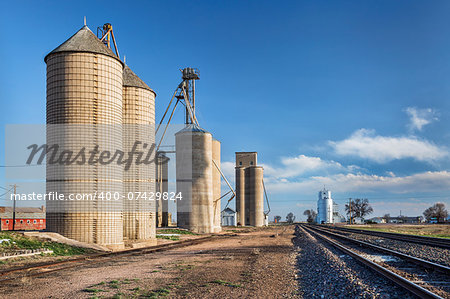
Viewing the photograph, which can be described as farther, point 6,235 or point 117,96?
point 117,96

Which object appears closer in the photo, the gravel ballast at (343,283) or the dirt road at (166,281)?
the gravel ballast at (343,283)

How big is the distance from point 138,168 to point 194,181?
1865 centimetres

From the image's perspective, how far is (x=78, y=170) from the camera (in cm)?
2317

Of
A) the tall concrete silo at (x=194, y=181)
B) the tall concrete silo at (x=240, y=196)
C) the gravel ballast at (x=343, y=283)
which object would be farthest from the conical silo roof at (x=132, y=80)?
the tall concrete silo at (x=240, y=196)

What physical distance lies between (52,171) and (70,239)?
444 cm

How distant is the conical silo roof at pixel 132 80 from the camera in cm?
3030

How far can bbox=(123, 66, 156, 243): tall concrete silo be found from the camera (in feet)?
96.1

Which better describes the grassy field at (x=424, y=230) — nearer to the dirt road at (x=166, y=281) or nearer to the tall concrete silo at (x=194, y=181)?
the tall concrete silo at (x=194, y=181)

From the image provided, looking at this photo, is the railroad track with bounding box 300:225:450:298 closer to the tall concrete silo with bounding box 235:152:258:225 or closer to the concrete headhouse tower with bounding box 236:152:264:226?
the concrete headhouse tower with bounding box 236:152:264:226

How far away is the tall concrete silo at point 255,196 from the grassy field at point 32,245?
68760mm

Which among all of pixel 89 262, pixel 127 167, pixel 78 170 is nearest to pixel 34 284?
pixel 89 262

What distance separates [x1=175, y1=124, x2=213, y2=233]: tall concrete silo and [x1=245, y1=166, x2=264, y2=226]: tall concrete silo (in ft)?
131

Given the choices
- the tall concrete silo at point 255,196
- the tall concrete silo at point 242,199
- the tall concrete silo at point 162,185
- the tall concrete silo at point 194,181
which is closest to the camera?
the tall concrete silo at point 194,181

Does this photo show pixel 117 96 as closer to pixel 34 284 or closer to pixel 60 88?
pixel 60 88
